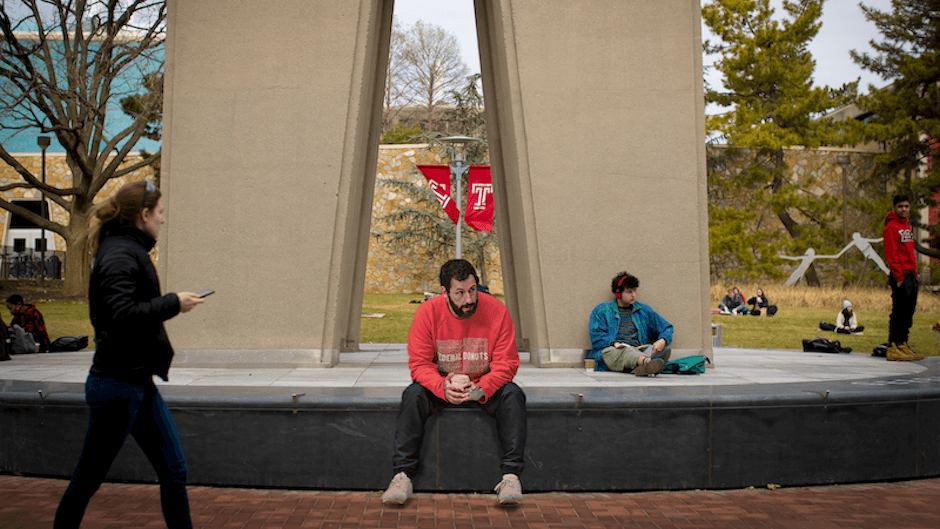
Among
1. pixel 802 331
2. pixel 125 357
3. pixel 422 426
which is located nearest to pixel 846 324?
pixel 802 331

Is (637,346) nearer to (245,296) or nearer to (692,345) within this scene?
(692,345)

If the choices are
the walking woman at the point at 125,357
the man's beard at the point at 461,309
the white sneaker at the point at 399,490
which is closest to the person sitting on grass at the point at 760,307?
the man's beard at the point at 461,309

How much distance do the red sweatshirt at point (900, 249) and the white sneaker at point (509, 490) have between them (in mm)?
6189

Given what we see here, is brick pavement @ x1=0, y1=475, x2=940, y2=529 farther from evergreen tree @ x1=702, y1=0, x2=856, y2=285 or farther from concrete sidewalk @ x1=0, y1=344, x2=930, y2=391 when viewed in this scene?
evergreen tree @ x1=702, y1=0, x2=856, y2=285

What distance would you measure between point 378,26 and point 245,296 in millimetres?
3574

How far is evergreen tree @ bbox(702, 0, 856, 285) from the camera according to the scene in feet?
89.7

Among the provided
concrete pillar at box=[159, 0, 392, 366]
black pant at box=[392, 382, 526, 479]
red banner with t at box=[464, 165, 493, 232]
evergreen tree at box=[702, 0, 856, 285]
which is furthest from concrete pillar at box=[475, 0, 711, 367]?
evergreen tree at box=[702, 0, 856, 285]

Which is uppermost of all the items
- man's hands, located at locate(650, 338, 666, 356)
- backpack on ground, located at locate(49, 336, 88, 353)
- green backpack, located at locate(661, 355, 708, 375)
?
man's hands, located at locate(650, 338, 666, 356)

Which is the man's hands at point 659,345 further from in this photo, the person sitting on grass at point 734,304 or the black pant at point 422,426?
the person sitting on grass at point 734,304

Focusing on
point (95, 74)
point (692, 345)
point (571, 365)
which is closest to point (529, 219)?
point (571, 365)

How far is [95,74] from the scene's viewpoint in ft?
66.7

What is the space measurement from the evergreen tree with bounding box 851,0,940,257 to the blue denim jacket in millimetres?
21600

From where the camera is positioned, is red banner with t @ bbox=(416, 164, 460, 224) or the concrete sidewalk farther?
red banner with t @ bbox=(416, 164, 460, 224)

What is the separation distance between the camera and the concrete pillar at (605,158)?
301 inches
